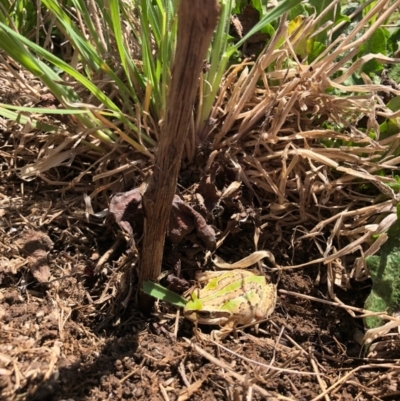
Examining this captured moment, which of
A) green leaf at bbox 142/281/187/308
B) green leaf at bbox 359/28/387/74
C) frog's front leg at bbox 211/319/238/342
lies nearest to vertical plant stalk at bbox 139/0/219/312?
green leaf at bbox 142/281/187/308

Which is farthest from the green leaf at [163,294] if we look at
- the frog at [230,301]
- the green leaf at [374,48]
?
the green leaf at [374,48]

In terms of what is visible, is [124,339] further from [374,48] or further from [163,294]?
[374,48]

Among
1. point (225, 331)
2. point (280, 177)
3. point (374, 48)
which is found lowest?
point (225, 331)

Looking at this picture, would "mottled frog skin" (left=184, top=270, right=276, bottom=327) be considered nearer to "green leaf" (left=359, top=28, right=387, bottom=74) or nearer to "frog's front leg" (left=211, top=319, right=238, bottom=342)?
"frog's front leg" (left=211, top=319, right=238, bottom=342)

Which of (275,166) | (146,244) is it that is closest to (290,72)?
(275,166)

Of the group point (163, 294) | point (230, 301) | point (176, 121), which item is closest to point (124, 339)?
point (163, 294)

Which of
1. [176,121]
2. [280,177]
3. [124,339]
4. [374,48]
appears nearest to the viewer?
[176,121]
